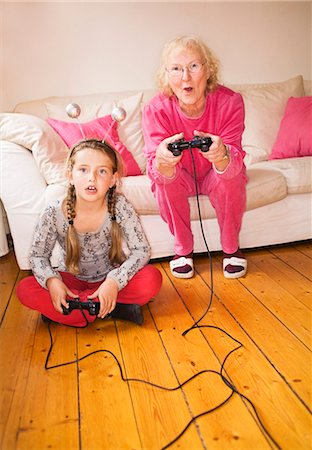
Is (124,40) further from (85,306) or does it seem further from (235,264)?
(85,306)

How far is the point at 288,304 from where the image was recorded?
5.67 ft

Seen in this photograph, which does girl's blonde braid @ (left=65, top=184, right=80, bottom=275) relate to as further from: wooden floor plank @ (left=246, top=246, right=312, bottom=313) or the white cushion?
wooden floor plank @ (left=246, top=246, right=312, bottom=313)

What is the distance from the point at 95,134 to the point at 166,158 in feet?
2.07

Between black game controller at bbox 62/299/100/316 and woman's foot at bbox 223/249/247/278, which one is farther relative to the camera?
woman's foot at bbox 223/249/247/278

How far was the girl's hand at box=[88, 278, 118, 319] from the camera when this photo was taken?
1560 millimetres

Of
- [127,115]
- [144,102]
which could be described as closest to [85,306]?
[127,115]

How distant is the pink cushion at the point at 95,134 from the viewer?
2.32 metres

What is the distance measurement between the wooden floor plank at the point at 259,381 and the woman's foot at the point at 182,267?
202mm

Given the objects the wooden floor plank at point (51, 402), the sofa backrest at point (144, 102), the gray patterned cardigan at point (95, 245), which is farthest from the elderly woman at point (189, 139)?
Answer: the wooden floor plank at point (51, 402)

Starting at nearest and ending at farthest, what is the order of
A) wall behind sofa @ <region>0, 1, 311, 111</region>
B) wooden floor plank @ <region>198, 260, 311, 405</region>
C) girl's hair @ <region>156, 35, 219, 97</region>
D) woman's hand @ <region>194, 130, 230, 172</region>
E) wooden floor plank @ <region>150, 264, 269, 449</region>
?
wooden floor plank @ <region>150, 264, 269, 449</region>, wooden floor plank @ <region>198, 260, 311, 405</region>, woman's hand @ <region>194, 130, 230, 172</region>, girl's hair @ <region>156, 35, 219, 97</region>, wall behind sofa @ <region>0, 1, 311, 111</region>

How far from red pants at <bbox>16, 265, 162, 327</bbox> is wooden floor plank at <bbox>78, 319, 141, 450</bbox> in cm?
8

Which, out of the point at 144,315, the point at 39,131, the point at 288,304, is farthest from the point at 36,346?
the point at 39,131

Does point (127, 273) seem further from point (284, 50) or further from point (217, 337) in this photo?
point (284, 50)

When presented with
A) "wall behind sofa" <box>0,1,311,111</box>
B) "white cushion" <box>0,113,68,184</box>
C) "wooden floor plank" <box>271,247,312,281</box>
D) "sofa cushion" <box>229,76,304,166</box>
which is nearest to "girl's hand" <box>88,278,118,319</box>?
"white cushion" <box>0,113,68,184</box>
